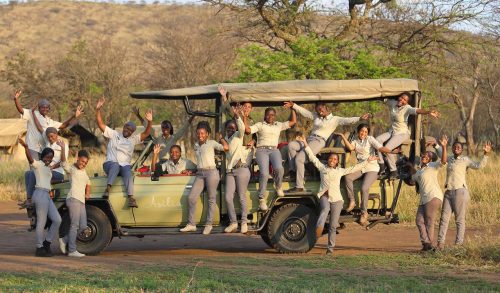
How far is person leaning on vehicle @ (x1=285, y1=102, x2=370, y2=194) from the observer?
13547 millimetres

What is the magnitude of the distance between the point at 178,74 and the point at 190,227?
3394 centimetres

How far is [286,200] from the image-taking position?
13719 mm

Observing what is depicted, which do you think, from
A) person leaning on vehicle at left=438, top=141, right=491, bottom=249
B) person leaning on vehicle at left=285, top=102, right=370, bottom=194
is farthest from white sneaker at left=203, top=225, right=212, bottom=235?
person leaning on vehicle at left=438, top=141, right=491, bottom=249

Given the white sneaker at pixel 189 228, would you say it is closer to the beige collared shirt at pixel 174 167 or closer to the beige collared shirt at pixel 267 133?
the beige collared shirt at pixel 174 167

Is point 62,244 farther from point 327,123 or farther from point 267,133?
point 327,123

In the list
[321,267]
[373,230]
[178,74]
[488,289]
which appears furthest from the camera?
[178,74]

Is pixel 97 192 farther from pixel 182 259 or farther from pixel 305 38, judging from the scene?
pixel 305 38

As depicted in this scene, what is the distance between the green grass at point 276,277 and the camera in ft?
33.8

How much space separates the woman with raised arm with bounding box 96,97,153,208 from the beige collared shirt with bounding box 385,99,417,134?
360cm

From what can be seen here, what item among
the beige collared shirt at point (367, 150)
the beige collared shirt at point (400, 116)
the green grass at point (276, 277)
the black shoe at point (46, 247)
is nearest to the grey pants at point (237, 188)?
the green grass at point (276, 277)

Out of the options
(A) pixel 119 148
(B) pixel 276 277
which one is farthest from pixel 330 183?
(A) pixel 119 148

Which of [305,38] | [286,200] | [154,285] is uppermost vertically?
[305,38]

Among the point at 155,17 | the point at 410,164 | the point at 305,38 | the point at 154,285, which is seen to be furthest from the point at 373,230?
the point at 155,17

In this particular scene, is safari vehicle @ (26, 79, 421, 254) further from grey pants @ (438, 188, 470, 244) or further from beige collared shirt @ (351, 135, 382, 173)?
grey pants @ (438, 188, 470, 244)
